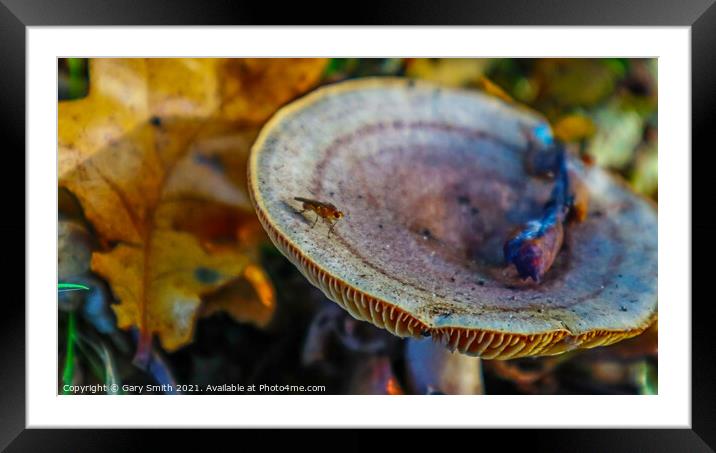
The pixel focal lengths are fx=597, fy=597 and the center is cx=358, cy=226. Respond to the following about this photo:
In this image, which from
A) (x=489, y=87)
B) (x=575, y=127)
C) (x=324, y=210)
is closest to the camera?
(x=324, y=210)

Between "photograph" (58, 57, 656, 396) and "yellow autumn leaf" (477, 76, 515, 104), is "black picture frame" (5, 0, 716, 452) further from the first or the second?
"yellow autumn leaf" (477, 76, 515, 104)

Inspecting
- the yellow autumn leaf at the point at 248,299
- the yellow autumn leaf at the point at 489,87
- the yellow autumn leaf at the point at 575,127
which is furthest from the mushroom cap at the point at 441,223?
the yellow autumn leaf at the point at 248,299

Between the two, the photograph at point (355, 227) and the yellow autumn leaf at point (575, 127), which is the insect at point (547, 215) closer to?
the photograph at point (355, 227)

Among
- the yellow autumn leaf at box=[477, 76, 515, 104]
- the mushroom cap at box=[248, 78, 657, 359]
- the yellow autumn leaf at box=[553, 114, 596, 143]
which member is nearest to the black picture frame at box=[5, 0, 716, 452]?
the mushroom cap at box=[248, 78, 657, 359]

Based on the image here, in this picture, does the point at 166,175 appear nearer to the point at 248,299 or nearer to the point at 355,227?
the point at 248,299

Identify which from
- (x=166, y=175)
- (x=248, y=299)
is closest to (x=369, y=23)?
(x=166, y=175)

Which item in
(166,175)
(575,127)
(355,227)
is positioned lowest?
(355,227)
